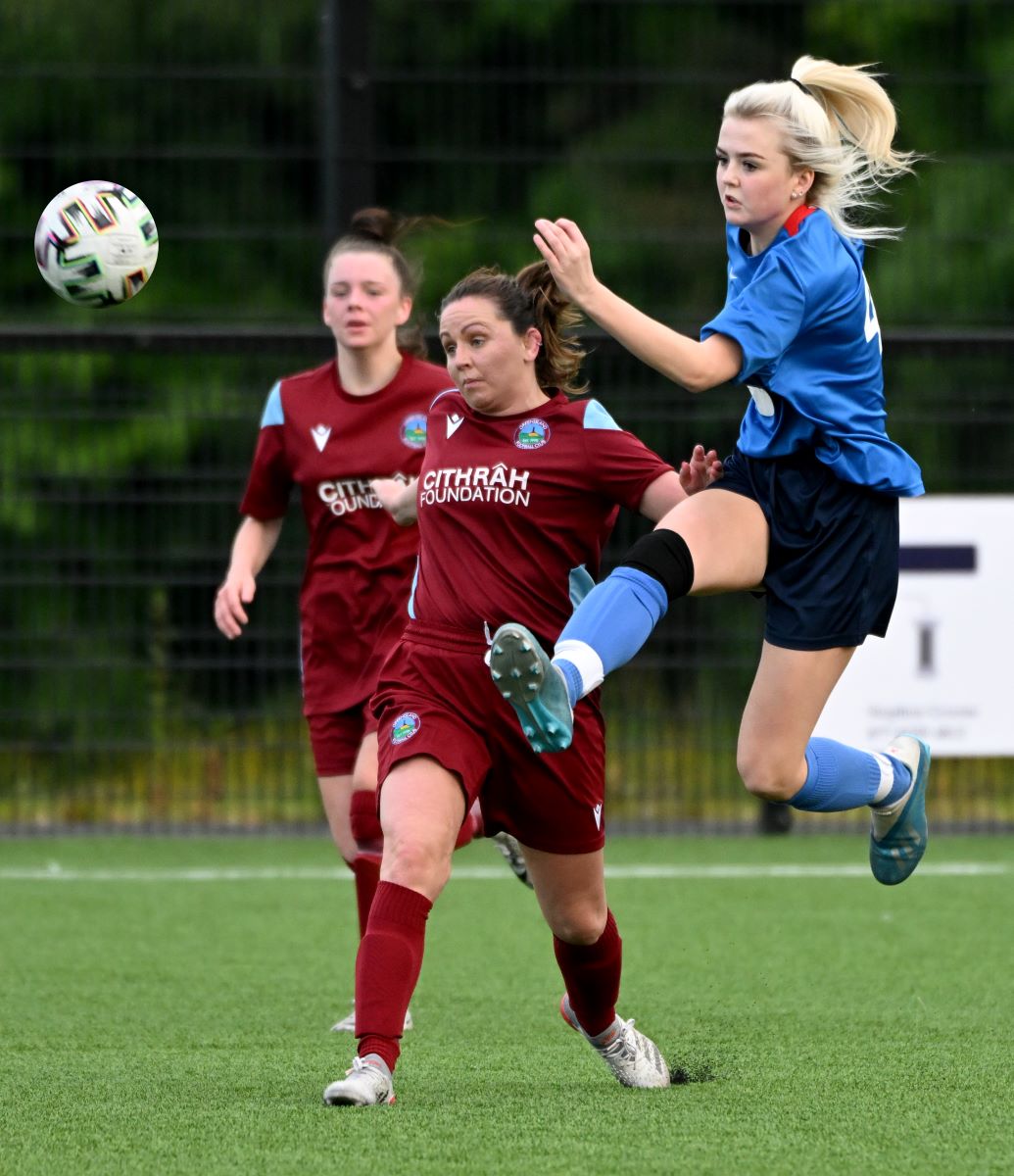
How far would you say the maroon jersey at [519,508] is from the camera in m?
4.42

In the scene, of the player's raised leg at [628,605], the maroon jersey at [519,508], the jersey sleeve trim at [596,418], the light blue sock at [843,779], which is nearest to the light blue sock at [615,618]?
the player's raised leg at [628,605]

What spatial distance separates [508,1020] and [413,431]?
1.60m

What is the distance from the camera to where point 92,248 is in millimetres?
5043

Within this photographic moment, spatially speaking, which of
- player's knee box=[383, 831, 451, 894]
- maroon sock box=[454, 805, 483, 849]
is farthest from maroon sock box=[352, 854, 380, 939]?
player's knee box=[383, 831, 451, 894]

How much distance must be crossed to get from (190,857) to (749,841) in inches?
98.1

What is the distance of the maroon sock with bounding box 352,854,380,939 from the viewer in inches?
222

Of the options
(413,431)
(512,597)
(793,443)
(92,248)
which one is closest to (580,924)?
(512,597)

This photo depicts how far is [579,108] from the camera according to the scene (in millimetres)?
10211

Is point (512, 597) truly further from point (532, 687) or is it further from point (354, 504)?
point (354, 504)

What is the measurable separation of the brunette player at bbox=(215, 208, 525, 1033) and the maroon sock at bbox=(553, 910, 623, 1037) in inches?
45.6

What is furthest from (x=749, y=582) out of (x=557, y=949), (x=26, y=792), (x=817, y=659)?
(x=26, y=792)

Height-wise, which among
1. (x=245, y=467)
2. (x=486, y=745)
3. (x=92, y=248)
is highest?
(x=92, y=248)

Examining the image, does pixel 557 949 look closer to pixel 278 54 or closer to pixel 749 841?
pixel 749 841

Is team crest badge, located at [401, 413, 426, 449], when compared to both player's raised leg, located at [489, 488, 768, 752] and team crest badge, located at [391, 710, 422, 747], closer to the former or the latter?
player's raised leg, located at [489, 488, 768, 752]
